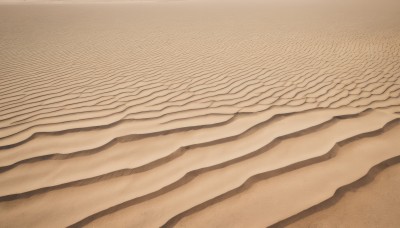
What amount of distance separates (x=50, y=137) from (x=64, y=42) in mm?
6280

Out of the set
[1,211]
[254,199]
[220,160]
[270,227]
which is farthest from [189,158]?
[1,211]

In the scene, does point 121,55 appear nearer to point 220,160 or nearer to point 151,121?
point 151,121

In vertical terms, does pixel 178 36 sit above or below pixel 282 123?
above

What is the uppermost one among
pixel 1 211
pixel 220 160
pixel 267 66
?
pixel 267 66

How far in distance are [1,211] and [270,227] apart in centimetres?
155

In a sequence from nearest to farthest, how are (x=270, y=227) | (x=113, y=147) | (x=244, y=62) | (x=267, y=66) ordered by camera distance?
(x=270, y=227) → (x=113, y=147) → (x=267, y=66) → (x=244, y=62)

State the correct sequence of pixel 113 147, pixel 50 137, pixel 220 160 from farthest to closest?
pixel 50 137 → pixel 113 147 → pixel 220 160

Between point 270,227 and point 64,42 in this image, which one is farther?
point 64,42

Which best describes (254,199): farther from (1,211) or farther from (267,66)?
(267,66)

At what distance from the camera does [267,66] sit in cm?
478

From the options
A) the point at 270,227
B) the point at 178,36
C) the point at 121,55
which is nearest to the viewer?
the point at 270,227

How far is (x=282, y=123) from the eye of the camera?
235 cm

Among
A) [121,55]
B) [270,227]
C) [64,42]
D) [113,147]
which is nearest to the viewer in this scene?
[270,227]

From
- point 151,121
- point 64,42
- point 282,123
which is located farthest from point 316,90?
point 64,42
